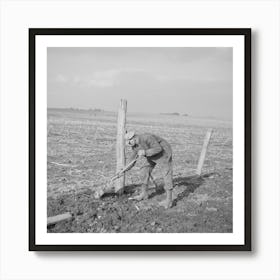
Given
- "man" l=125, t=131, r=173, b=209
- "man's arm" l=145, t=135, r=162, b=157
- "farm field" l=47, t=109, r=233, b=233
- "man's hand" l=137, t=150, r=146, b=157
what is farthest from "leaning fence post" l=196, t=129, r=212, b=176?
"man's hand" l=137, t=150, r=146, b=157

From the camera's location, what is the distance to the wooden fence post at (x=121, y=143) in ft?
9.39

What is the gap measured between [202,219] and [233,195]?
0.95 ft

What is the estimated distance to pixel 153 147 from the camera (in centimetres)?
289

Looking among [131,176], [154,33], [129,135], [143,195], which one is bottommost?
[143,195]

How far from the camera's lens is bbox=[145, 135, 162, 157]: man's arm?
2887 millimetres

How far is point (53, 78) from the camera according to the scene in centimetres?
286

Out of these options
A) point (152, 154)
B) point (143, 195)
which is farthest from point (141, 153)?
point (143, 195)

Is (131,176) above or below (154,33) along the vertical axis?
below

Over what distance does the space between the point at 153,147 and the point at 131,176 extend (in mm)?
278

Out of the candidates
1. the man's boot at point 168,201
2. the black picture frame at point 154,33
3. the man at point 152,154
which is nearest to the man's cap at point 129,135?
the man at point 152,154

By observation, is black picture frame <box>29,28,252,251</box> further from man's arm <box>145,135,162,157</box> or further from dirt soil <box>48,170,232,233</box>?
man's arm <box>145,135,162,157</box>

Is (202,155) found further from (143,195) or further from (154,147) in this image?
(143,195)

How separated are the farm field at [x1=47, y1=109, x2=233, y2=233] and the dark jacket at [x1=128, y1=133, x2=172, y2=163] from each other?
4 cm
